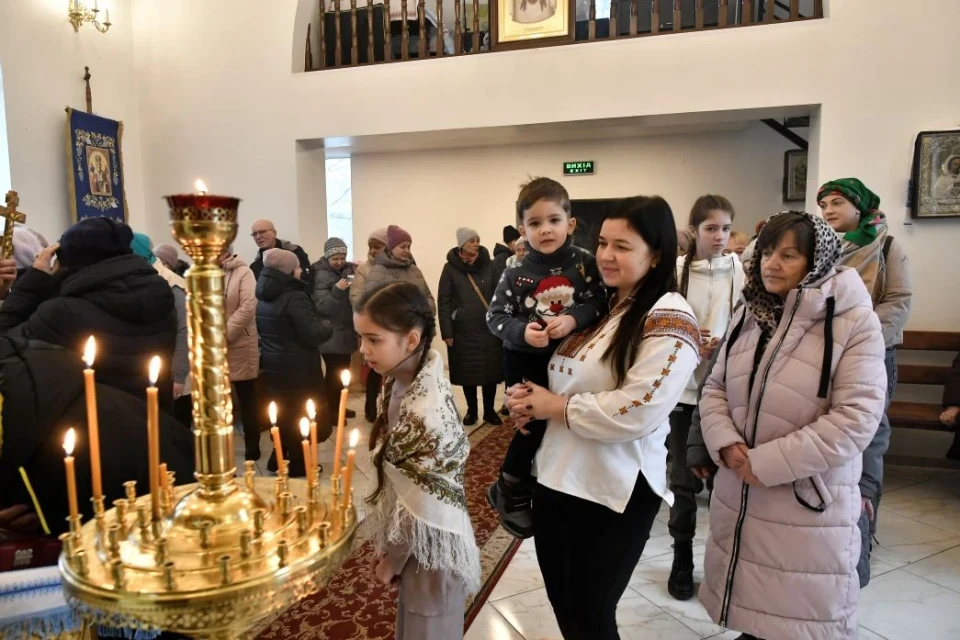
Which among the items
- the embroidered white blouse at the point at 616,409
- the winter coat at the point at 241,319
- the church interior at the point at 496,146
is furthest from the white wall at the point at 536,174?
the embroidered white blouse at the point at 616,409

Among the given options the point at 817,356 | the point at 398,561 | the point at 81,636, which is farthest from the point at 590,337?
the point at 81,636

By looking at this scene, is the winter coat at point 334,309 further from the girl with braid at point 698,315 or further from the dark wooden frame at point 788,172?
the dark wooden frame at point 788,172

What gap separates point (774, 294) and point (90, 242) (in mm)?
2177

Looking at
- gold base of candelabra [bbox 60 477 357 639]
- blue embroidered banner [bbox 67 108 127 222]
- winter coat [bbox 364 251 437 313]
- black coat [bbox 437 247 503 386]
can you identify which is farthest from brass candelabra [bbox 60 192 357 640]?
blue embroidered banner [bbox 67 108 127 222]

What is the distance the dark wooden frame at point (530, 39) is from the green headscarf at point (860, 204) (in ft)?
9.91

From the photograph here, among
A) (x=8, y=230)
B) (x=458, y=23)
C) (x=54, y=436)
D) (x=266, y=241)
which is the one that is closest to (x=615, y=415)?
(x=54, y=436)

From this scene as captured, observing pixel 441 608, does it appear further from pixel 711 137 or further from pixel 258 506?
pixel 711 137

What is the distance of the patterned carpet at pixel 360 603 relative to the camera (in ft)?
7.29

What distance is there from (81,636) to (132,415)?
45 centimetres

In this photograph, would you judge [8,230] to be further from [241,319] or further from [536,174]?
[536,174]

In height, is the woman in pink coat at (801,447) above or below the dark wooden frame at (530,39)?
below

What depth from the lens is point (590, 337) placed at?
150 centimetres

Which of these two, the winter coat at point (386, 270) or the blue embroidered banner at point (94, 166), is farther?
the blue embroidered banner at point (94, 166)

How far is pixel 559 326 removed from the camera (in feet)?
5.07
